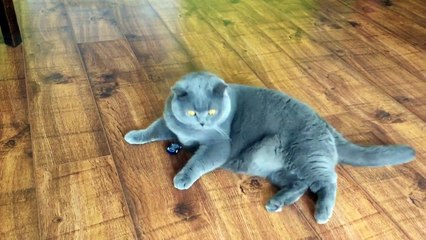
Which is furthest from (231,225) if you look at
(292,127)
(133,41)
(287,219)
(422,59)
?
(422,59)

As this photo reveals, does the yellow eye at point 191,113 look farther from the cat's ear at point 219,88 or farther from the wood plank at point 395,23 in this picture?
the wood plank at point 395,23

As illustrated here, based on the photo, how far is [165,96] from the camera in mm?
1400

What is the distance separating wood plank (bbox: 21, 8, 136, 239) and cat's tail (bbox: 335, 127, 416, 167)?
565 millimetres

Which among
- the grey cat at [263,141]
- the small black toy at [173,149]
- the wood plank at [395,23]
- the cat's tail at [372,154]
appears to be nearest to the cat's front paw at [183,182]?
the grey cat at [263,141]

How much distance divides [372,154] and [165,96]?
659mm

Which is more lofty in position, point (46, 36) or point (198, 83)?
point (198, 83)

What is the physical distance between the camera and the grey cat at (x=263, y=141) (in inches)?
39.8

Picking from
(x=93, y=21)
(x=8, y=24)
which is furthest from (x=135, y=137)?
(x=93, y=21)

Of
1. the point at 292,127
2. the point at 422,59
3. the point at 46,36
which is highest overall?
the point at 292,127

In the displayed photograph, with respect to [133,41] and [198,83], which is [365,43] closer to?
[133,41]

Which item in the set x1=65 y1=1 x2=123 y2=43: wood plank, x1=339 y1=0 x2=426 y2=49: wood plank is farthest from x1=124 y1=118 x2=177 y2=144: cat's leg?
x1=339 y1=0 x2=426 y2=49: wood plank

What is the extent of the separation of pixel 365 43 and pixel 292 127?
3.16 ft

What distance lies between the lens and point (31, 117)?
127 centimetres

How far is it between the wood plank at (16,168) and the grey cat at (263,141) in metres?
0.35
